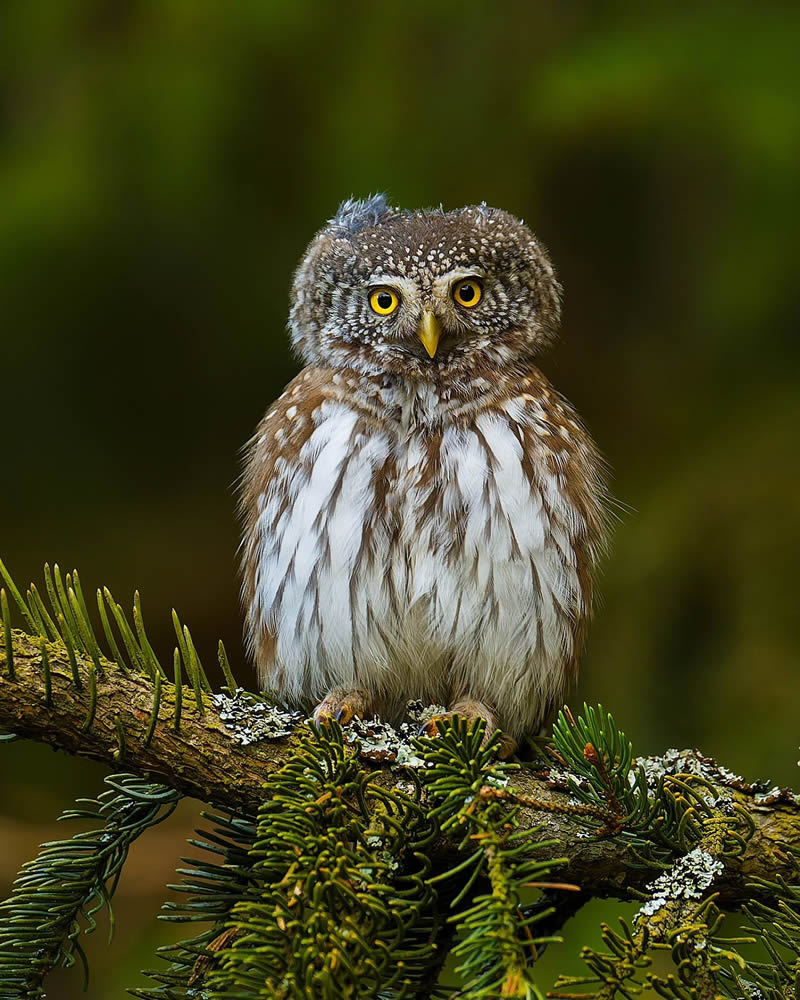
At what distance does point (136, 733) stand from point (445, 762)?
1.57 ft

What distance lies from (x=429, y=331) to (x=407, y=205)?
0.97 m

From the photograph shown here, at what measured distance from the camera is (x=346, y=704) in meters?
2.52

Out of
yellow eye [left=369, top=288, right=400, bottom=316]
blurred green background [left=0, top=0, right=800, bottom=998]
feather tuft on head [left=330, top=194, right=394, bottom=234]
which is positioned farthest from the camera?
blurred green background [left=0, top=0, right=800, bottom=998]

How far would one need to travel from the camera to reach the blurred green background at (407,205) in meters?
3.05

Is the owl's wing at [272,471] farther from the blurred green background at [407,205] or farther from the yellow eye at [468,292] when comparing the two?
the blurred green background at [407,205]

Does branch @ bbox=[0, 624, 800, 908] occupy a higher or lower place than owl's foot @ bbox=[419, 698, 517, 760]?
higher

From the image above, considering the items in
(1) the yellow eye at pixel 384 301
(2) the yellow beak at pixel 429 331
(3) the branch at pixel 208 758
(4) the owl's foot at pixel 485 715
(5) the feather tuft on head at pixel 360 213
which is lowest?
(4) the owl's foot at pixel 485 715

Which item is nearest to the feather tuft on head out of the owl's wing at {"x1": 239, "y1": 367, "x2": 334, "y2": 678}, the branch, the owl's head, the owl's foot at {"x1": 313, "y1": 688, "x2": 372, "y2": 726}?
the owl's head

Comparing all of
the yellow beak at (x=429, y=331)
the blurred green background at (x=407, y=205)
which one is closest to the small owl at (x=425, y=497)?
the yellow beak at (x=429, y=331)

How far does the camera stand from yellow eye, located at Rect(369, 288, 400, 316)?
2.66 metres

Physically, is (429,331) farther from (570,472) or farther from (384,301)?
(570,472)

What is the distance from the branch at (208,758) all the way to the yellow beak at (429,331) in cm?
106

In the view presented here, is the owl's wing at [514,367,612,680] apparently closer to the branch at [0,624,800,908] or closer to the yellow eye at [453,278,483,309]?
the yellow eye at [453,278,483,309]

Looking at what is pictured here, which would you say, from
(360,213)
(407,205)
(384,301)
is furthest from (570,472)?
(407,205)
